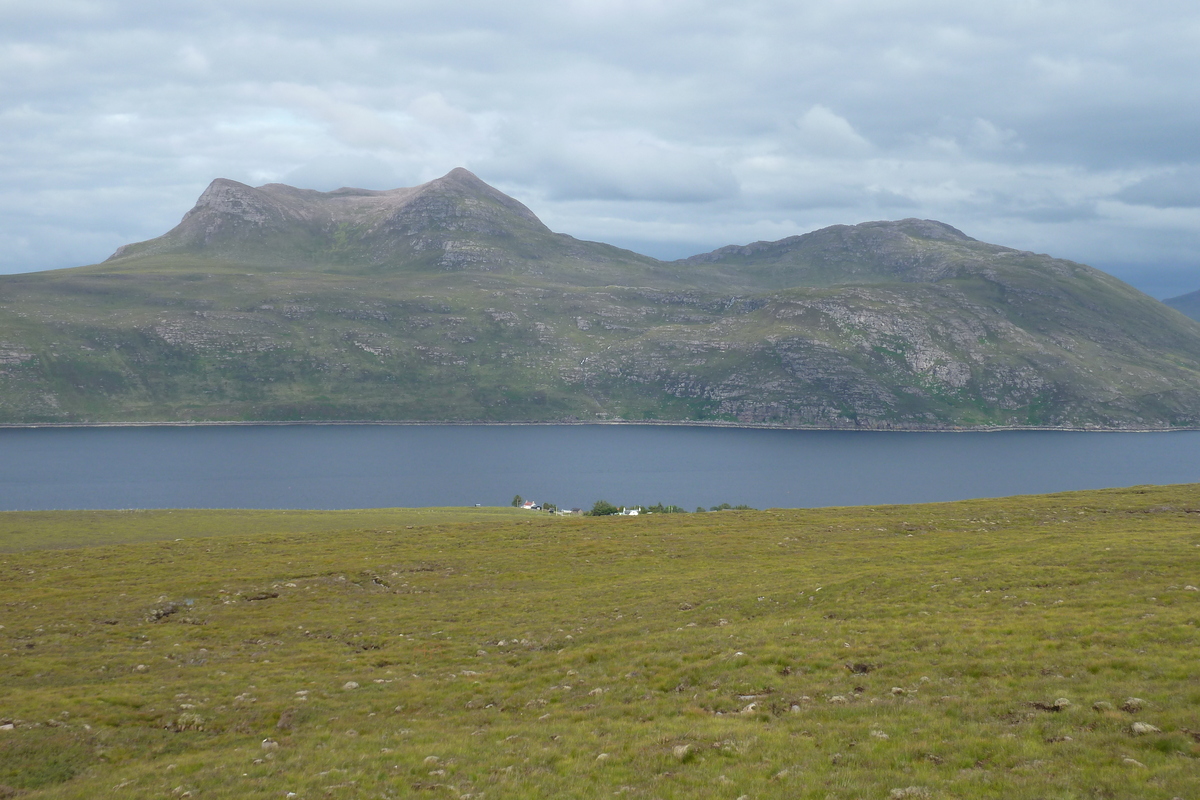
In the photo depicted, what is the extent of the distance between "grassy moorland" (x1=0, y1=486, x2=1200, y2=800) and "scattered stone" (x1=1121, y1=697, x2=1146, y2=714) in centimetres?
16

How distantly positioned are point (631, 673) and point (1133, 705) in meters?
14.7

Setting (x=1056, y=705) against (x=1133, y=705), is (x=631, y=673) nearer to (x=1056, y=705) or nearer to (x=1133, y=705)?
(x=1056, y=705)

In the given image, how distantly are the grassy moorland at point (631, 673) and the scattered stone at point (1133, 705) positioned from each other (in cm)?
16

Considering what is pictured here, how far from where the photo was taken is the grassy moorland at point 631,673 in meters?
17.0

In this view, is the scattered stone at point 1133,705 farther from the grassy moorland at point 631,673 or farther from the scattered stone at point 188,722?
the scattered stone at point 188,722

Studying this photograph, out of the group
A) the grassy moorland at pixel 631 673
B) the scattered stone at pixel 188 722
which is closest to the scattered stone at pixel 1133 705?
the grassy moorland at pixel 631 673

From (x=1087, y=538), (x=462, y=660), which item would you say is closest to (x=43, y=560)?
(x=462, y=660)

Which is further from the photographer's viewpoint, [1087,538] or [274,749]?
[1087,538]

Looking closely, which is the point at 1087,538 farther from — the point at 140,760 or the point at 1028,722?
the point at 140,760

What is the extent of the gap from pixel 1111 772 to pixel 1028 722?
3.24m

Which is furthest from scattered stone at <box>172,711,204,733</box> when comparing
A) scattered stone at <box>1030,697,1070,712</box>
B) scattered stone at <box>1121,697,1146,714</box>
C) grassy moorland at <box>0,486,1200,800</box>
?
scattered stone at <box>1121,697,1146,714</box>

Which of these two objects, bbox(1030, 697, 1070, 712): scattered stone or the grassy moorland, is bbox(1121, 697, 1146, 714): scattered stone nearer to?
the grassy moorland

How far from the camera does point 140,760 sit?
21516 millimetres

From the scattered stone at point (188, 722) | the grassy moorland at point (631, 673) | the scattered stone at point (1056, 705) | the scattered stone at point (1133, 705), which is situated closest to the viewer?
the grassy moorland at point (631, 673)
